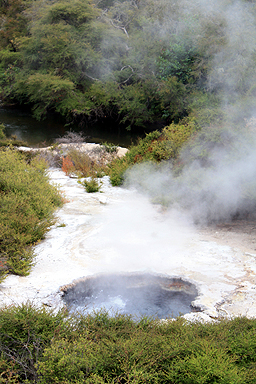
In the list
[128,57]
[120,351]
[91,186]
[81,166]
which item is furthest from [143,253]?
[128,57]

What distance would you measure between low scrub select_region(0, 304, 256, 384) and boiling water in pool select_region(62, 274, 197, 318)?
33.3 inches

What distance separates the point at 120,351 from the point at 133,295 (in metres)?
1.73

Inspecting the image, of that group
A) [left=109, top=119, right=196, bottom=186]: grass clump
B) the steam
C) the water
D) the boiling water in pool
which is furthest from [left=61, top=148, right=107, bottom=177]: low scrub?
the water

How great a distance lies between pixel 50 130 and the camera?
19969 millimetres

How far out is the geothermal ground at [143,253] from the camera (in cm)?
430

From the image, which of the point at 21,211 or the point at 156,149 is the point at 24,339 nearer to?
the point at 21,211

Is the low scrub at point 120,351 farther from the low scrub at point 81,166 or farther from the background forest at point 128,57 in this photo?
the background forest at point 128,57

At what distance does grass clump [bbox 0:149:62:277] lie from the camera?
16.3 ft

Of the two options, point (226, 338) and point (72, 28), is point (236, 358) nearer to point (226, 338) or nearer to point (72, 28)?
point (226, 338)

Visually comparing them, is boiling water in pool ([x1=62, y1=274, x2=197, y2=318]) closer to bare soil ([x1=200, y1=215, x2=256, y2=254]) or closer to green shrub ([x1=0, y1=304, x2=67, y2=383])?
green shrub ([x1=0, y1=304, x2=67, y2=383])

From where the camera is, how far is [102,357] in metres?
2.84

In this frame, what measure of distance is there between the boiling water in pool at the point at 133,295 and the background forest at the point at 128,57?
7869 millimetres

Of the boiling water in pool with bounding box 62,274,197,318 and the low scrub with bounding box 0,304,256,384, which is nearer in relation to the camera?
the low scrub with bounding box 0,304,256,384

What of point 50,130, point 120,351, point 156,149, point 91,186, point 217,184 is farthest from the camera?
point 50,130
